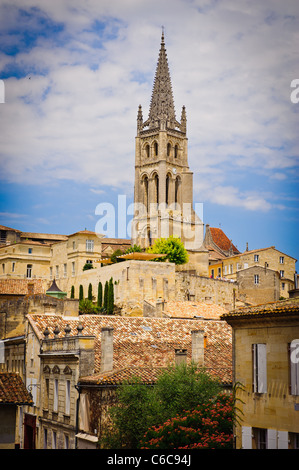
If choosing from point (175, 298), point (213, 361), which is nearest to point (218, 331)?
point (213, 361)

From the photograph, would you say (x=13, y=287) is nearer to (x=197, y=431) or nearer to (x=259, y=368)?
(x=197, y=431)

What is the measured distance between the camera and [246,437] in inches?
730

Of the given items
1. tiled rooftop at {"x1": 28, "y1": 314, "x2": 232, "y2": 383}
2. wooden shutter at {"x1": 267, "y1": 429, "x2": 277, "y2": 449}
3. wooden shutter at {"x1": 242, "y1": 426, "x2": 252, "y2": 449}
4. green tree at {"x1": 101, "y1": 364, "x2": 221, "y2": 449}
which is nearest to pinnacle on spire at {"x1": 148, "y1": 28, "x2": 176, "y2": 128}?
tiled rooftop at {"x1": 28, "y1": 314, "x2": 232, "y2": 383}

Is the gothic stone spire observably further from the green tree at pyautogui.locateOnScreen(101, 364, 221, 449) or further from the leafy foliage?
the leafy foliage

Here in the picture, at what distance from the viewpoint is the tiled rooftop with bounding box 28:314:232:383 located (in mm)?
28141

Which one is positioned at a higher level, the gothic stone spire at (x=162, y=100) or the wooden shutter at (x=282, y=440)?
the gothic stone spire at (x=162, y=100)

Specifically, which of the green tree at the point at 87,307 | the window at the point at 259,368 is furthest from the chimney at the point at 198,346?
the green tree at the point at 87,307

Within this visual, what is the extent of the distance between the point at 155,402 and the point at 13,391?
405 inches

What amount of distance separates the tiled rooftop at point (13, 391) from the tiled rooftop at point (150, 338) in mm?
2402

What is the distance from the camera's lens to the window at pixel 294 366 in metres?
17.1

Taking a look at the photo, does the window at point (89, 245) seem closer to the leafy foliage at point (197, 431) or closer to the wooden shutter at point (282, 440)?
the leafy foliage at point (197, 431)

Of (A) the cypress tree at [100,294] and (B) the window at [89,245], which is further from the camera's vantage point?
(B) the window at [89,245]

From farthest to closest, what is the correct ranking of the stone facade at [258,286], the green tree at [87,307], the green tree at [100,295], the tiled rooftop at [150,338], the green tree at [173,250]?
the green tree at [173,250], the stone facade at [258,286], the green tree at [100,295], the green tree at [87,307], the tiled rooftop at [150,338]

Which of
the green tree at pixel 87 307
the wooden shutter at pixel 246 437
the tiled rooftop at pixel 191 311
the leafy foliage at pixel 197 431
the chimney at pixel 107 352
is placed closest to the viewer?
the wooden shutter at pixel 246 437
